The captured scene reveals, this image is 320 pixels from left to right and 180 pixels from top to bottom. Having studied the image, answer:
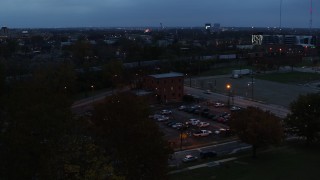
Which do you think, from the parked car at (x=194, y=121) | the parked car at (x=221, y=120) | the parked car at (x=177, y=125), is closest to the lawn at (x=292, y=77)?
the parked car at (x=221, y=120)

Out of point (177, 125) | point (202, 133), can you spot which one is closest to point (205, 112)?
point (177, 125)

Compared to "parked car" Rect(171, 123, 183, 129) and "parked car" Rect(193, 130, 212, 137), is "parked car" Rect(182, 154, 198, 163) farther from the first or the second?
"parked car" Rect(171, 123, 183, 129)

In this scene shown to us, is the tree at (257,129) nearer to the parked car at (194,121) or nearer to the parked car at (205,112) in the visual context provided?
the parked car at (194,121)

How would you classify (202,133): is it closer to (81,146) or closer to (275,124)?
(275,124)

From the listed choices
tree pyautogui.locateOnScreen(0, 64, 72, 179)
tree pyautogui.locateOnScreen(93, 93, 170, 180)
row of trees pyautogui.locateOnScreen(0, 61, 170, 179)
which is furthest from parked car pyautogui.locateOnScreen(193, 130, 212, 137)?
tree pyautogui.locateOnScreen(0, 64, 72, 179)

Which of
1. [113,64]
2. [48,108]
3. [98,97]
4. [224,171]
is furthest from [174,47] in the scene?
[48,108]

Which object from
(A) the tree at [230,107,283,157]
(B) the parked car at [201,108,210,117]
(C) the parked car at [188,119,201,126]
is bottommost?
(C) the parked car at [188,119,201,126]

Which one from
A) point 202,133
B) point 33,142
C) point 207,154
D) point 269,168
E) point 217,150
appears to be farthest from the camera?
point 202,133
